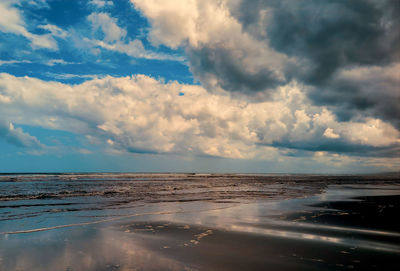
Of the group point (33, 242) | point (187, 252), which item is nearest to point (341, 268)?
point (187, 252)

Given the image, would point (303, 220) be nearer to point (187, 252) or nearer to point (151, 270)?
Result: point (187, 252)

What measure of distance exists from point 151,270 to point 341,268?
5.44 m

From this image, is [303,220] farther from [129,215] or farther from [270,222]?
[129,215]

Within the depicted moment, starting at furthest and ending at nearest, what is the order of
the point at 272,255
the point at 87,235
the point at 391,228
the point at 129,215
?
the point at 129,215
the point at 391,228
the point at 87,235
the point at 272,255

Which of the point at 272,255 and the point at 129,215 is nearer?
the point at 272,255

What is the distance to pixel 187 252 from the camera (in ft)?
28.2

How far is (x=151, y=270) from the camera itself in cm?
694

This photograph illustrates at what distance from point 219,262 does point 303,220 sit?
900 cm

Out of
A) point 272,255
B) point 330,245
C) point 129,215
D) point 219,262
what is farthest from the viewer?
point 129,215

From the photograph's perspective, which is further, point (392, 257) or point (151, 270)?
point (392, 257)

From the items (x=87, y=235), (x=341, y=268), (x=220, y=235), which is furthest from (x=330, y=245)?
(x=87, y=235)

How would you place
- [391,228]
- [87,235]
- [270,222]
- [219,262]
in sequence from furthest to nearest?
[270,222] < [391,228] < [87,235] < [219,262]

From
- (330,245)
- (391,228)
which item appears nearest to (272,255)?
(330,245)

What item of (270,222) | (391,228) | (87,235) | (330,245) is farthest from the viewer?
(270,222)
